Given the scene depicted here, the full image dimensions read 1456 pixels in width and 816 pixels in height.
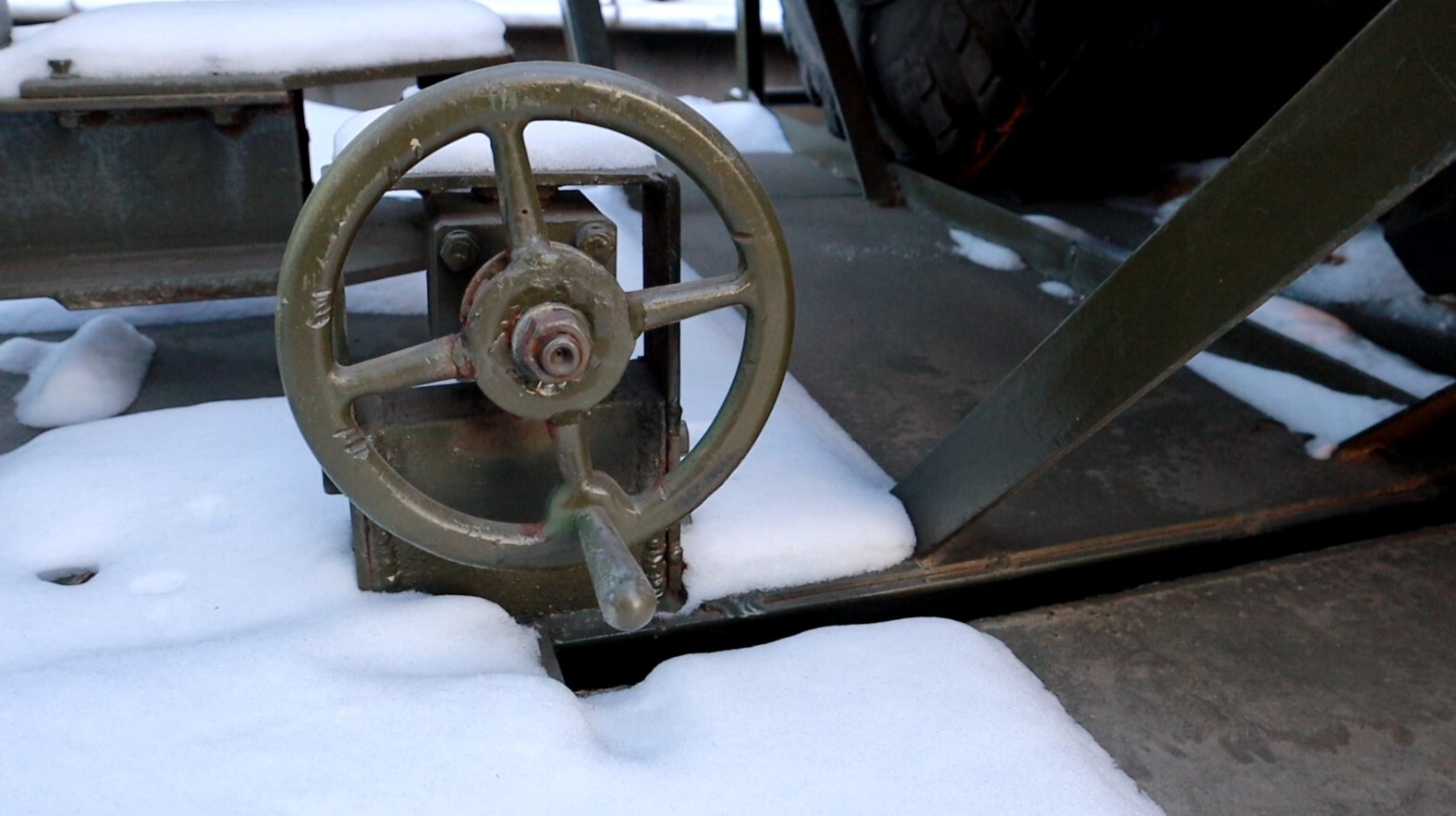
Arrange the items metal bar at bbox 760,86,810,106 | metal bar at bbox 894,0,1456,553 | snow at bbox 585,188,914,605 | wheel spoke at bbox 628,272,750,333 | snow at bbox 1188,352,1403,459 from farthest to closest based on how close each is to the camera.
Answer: metal bar at bbox 760,86,810,106
snow at bbox 1188,352,1403,459
snow at bbox 585,188,914,605
wheel spoke at bbox 628,272,750,333
metal bar at bbox 894,0,1456,553

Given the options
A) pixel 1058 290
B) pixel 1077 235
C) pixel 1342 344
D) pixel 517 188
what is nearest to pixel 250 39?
pixel 517 188

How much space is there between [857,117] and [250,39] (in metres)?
1.70

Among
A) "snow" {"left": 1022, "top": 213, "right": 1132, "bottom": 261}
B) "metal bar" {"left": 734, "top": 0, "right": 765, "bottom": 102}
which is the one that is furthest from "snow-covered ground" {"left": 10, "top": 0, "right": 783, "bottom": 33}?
"snow" {"left": 1022, "top": 213, "right": 1132, "bottom": 261}

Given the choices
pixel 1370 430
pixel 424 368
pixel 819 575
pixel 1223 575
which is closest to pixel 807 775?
pixel 819 575

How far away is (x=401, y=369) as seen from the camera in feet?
3.12

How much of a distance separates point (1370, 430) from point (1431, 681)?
0.47 meters

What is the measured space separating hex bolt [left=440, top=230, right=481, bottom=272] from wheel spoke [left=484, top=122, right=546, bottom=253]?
0.37 ft

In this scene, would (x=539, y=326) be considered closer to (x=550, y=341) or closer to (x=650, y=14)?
(x=550, y=341)

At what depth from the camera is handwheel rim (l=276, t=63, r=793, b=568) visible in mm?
891

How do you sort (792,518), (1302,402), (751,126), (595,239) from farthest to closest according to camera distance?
1. (751,126)
2. (1302,402)
3. (792,518)
4. (595,239)

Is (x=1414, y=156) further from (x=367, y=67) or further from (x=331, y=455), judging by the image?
(x=367, y=67)

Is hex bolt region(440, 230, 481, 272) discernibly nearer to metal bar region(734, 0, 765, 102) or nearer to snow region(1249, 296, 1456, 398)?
snow region(1249, 296, 1456, 398)

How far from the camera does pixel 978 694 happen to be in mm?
1108

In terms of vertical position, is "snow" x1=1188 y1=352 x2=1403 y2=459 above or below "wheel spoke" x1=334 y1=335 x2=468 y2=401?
below
